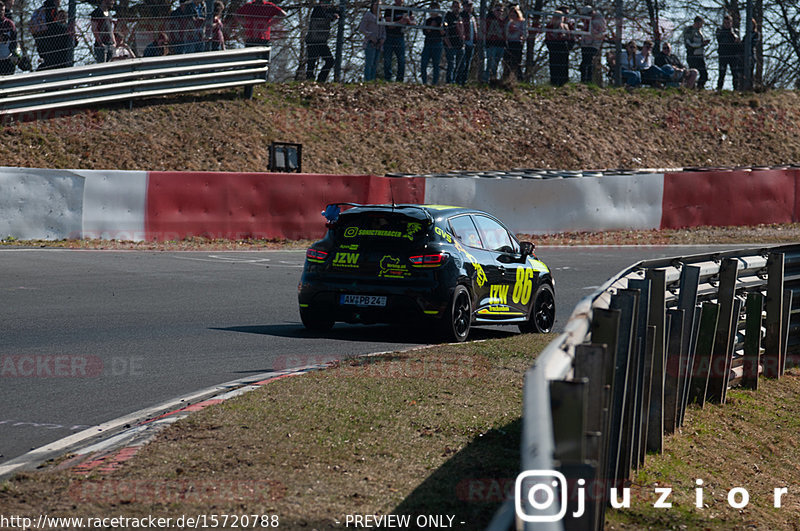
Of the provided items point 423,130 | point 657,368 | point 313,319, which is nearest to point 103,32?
point 423,130

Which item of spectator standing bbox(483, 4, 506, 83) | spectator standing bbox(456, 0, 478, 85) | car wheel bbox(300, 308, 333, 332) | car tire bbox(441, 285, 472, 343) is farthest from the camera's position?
spectator standing bbox(483, 4, 506, 83)

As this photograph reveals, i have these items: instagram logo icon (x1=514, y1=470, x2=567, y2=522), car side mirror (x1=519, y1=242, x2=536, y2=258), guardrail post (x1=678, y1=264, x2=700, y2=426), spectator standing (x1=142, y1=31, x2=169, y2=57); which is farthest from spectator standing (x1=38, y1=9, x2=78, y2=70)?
instagram logo icon (x1=514, y1=470, x2=567, y2=522)

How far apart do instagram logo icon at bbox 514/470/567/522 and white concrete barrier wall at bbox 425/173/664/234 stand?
2097 cm

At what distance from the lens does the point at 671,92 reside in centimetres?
3634

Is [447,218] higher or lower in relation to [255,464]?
higher

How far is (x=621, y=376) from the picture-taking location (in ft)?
17.9

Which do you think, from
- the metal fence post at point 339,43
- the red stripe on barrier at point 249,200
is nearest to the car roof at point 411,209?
the red stripe on barrier at point 249,200

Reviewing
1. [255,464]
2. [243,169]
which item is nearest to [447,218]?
[255,464]

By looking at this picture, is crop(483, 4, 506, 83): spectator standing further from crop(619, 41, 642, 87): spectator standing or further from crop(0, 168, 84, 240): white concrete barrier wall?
crop(0, 168, 84, 240): white concrete barrier wall

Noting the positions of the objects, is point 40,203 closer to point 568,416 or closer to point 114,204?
point 114,204

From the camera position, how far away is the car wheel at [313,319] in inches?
465

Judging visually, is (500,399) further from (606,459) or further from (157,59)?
(157,59)

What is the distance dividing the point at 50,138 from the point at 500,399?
18588mm

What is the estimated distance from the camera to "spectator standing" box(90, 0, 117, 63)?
74.5 ft
